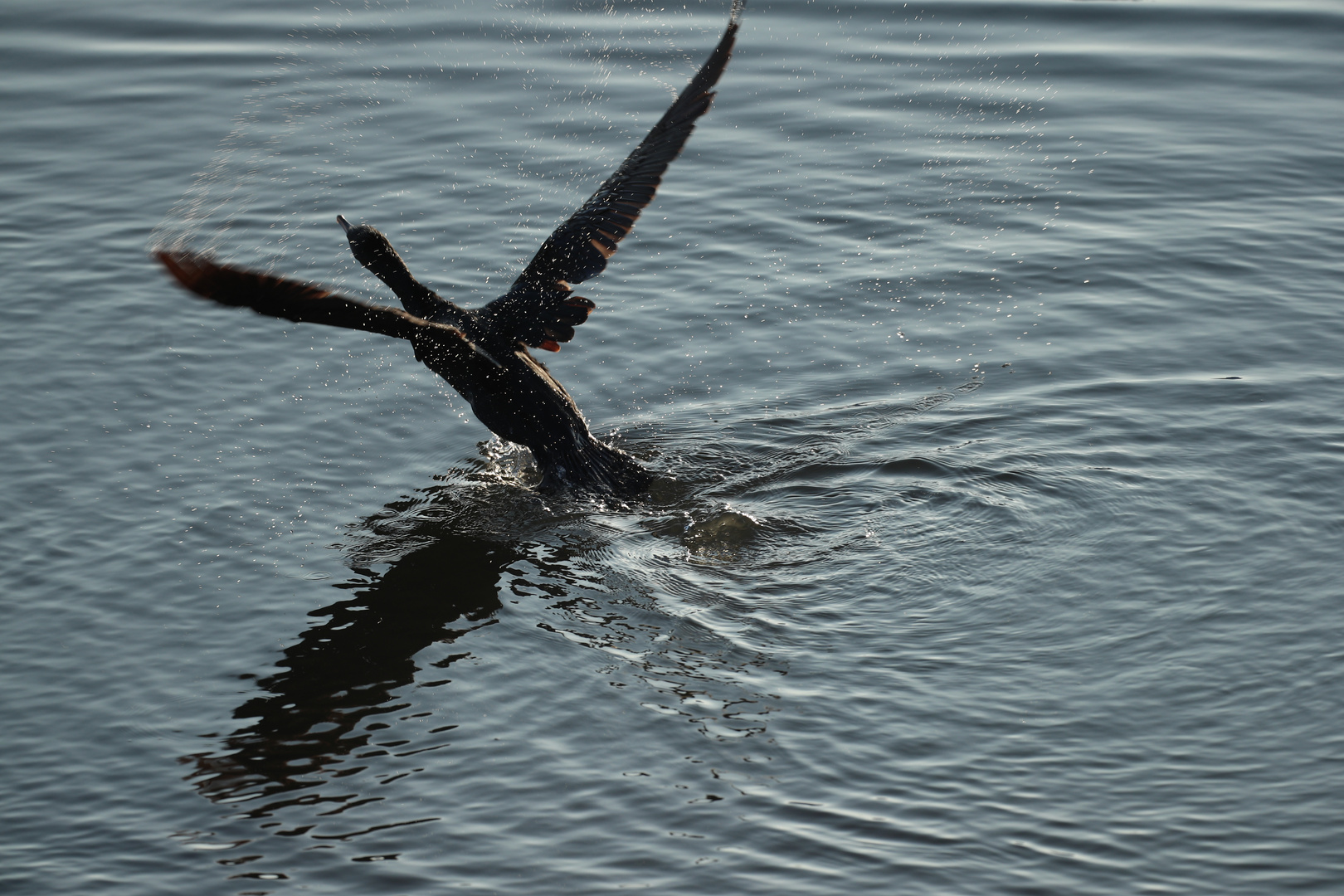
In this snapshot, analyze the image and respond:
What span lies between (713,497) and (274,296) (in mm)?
2988

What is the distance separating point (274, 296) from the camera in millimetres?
6238

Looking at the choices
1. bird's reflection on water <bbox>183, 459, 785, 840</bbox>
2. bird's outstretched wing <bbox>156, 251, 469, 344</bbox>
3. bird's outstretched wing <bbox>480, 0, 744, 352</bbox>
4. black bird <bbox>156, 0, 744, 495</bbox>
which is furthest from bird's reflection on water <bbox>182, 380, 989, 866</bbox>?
bird's outstretched wing <bbox>156, 251, 469, 344</bbox>

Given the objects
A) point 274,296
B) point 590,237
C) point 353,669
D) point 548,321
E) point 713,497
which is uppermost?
point 590,237

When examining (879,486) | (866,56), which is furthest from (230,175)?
(879,486)

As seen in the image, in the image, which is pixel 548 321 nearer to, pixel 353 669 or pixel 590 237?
pixel 590 237

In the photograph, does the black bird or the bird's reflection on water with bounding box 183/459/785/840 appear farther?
the black bird

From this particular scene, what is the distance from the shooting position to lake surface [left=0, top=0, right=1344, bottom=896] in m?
5.80

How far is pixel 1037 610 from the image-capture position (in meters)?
7.00

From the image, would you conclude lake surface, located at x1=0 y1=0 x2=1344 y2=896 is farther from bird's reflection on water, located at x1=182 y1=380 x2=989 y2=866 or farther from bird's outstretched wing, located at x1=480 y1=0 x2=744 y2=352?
bird's outstretched wing, located at x1=480 y1=0 x2=744 y2=352

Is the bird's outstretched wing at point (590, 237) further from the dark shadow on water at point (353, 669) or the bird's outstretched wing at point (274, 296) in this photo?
the bird's outstretched wing at point (274, 296)

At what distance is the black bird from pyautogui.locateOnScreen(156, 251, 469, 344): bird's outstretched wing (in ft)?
2.47

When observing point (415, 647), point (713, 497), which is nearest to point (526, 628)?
point (415, 647)

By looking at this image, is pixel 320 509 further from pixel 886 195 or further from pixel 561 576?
pixel 886 195

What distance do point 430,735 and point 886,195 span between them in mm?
7197
